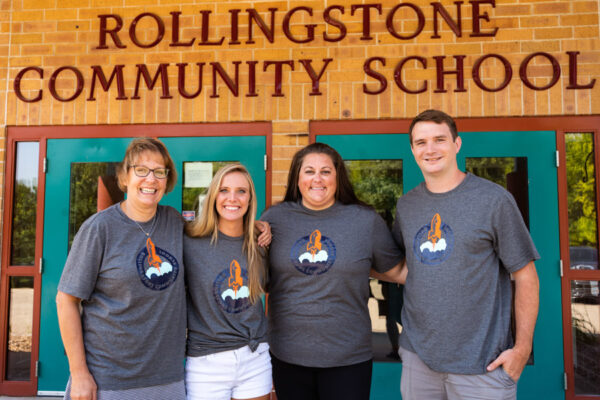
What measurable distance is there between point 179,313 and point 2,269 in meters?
2.84

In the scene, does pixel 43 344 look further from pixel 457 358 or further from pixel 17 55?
pixel 457 358

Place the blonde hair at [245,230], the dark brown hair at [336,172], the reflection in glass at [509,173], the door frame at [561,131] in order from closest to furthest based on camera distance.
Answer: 1. the blonde hair at [245,230]
2. the dark brown hair at [336,172]
3. the door frame at [561,131]
4. the reflection in glass at [509,173]

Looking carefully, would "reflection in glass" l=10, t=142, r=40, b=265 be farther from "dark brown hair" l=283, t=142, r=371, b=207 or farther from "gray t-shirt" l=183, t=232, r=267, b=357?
"dark brown hair" l=283, t=142, r=371, b=207

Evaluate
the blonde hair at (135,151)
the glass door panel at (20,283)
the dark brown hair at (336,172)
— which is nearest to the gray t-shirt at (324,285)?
the dark brown hair at (336,172)

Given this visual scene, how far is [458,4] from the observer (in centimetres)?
378

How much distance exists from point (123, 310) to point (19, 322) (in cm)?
277

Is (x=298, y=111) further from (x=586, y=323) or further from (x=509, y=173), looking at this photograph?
(x=586, y=323)

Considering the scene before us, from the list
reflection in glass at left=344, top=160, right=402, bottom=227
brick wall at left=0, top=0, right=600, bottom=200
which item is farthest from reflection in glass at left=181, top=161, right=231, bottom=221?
reflection in glass at left=344, top=160, right=402, bottom=227

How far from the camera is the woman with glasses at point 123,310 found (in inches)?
72.7

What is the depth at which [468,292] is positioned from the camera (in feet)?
6.45

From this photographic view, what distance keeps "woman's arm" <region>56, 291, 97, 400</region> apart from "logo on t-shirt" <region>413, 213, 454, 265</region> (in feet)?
4.86

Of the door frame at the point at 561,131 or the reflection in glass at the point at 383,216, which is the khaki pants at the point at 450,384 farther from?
the door frame at the point at 561,131

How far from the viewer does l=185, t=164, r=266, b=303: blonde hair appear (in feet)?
7.00

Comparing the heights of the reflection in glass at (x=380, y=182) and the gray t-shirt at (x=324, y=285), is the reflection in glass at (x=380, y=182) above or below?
above
